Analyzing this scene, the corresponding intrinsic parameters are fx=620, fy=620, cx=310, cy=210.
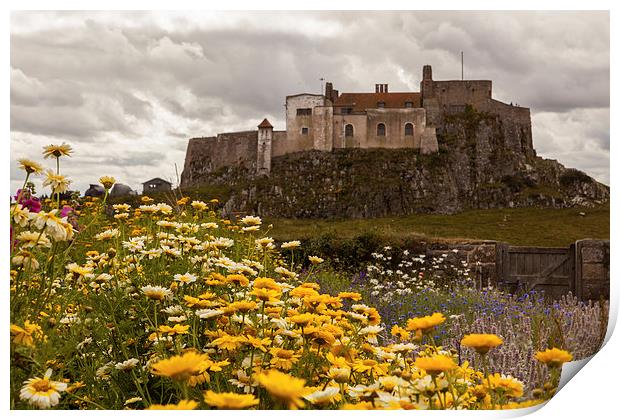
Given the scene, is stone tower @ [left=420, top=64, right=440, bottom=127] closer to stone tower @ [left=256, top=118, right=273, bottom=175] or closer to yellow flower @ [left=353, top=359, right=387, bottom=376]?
stone tower @ [left=256, top=118, right=273, bottom=175]

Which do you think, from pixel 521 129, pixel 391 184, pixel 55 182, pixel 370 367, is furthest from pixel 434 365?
pixel 391 184

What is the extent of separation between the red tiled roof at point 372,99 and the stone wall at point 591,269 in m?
1.16

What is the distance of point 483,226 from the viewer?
3.38 m

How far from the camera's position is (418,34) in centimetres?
256

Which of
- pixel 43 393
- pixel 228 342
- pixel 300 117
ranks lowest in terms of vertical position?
pixel 43 393

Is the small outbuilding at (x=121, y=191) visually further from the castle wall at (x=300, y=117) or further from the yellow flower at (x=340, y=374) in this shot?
the yellow flower at (x=340, y=374)

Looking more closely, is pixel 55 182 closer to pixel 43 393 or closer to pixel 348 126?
pixel 43 393

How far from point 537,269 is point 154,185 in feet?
7.45

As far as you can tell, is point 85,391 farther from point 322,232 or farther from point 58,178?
point 322,232

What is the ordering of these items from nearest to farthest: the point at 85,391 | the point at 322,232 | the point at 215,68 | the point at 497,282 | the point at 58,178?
the point at 58,178 < the point at 85,391 < the point at 215,68 < the point at 322,232 < the point at 497,282

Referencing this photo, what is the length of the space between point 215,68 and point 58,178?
0.97m

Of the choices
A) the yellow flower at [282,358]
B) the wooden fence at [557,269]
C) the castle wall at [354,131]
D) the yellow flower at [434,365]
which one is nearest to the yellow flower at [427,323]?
the yellow flower at [434,365]

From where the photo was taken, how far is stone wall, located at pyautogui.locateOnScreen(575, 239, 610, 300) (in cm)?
323
